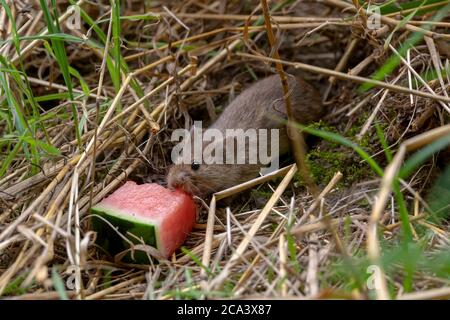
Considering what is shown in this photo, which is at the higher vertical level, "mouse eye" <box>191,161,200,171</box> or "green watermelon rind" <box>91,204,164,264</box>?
"mouse eye" <box>191,161,200,171</box>

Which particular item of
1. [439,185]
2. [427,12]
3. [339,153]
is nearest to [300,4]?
[427,12]

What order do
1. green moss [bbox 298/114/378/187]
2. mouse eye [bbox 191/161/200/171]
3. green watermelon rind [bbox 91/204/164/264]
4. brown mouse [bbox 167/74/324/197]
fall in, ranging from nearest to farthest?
green watermelon rind [bbox 91/204/164/264] → green moss [bbox 298/114/378/187] → mouse eye [bbox 191/161/200/171] → brown mouse [bbox 167/74/324/197]

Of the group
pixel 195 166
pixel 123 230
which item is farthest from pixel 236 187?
pixel 123 230

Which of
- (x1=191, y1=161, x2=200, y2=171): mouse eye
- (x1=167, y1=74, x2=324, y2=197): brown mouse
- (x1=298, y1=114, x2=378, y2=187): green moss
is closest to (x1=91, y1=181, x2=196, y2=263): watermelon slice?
(x1=191, y1=161, x2=200, y2=171): mouse eye

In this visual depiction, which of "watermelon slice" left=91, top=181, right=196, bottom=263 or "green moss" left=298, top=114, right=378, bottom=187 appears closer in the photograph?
"watermelon slice" left=91, top=181, right=196, bottom=263

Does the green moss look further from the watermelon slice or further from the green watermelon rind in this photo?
the green watermelon rind

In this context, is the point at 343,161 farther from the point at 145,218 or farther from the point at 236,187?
the point at 145,218

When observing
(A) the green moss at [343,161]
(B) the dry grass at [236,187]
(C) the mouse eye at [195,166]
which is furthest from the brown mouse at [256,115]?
(A) the green moss at [343,161]
